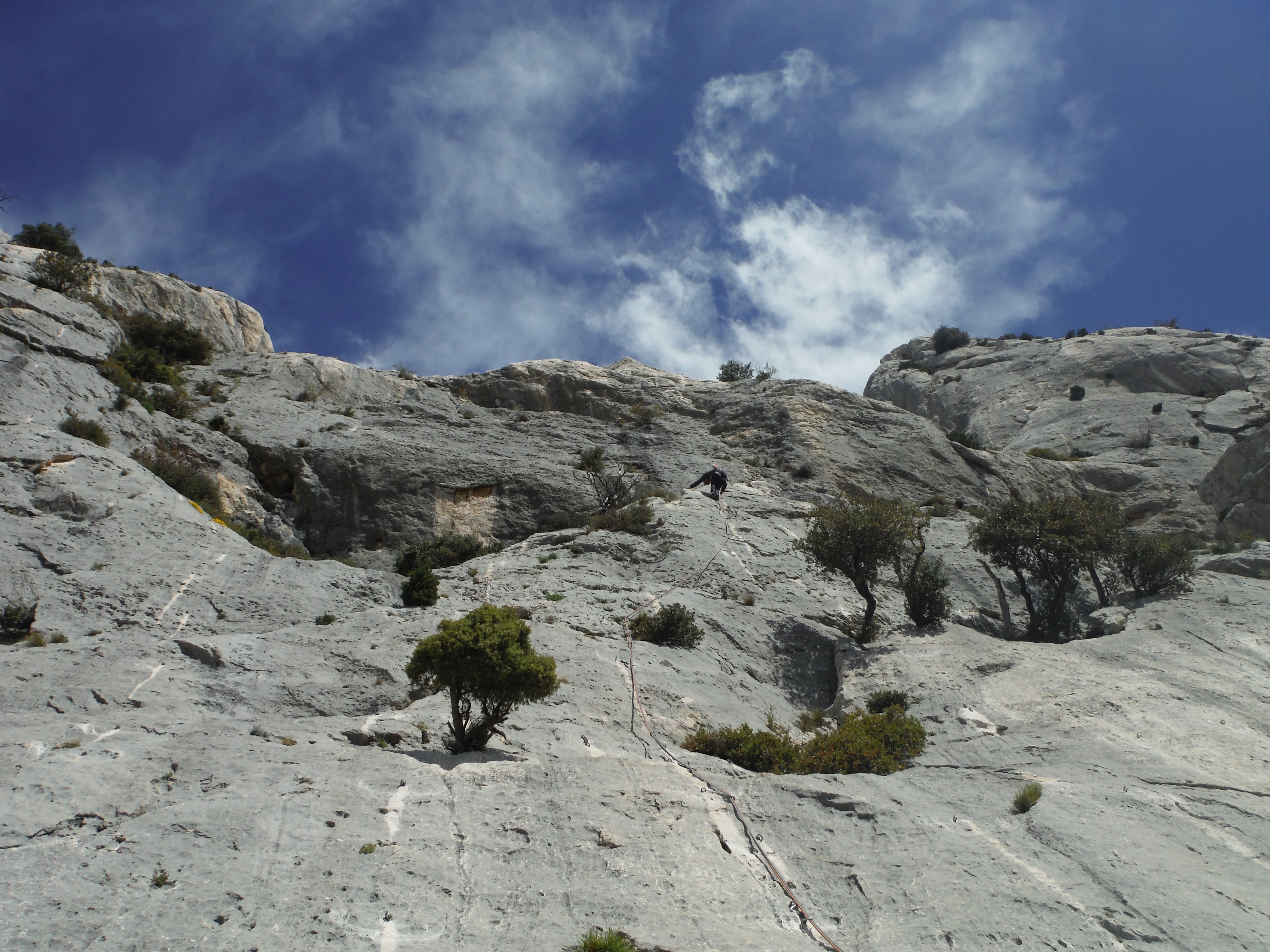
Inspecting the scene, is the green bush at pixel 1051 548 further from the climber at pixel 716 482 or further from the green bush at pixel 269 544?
the green bush at pixel 269 544

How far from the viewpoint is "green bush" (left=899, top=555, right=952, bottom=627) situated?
1908 centimetres

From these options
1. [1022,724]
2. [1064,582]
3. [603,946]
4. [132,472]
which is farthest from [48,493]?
[1064,582]

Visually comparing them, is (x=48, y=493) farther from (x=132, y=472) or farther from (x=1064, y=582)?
(x=1064, y=582)

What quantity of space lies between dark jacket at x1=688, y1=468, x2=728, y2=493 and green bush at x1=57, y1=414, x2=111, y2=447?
17891 millimetres

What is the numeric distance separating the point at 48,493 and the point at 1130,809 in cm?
1882

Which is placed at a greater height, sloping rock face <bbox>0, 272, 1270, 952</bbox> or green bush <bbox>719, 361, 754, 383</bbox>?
green bush <bbox>719, 361, 754, 383</bbox>

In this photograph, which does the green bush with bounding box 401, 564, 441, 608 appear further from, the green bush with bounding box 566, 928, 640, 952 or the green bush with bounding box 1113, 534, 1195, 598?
the green bush with bounding box 1113, 534, 1195, 598

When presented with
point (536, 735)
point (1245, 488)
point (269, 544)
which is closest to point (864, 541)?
point (536, 735)

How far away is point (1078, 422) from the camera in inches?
1613

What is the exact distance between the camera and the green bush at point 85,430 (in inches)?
683

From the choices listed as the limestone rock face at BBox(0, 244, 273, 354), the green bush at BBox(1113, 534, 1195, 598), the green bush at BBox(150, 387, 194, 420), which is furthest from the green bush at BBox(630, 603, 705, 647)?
the limestone rock face at BBox(0, 244, 273, 354)

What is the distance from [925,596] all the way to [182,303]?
1310 inches

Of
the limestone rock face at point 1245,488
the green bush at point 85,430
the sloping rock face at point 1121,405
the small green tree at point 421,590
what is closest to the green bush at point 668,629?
the small green tree at point 421,590

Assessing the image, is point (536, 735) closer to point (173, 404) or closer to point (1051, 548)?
point (1051, 548)
